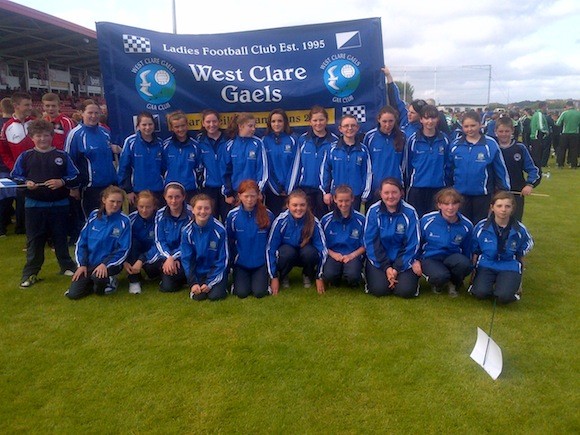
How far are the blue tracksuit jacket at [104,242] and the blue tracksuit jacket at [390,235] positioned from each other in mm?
2485

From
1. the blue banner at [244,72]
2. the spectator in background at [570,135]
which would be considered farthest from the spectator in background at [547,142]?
the blue banner at [244,72]

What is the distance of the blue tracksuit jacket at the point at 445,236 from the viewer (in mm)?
4590

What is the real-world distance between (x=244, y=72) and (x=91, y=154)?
1.98 m

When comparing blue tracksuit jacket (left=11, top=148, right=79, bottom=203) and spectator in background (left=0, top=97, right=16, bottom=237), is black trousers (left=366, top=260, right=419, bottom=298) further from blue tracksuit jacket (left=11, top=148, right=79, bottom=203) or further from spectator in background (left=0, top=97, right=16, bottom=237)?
spectator in background (left=0, top=97, right=16, bottom=237)

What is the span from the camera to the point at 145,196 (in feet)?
16.3

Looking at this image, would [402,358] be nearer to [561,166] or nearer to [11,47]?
[561,166]

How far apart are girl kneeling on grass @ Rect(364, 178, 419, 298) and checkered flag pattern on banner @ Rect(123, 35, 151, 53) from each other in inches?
124

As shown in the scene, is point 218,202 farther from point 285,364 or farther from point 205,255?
point 285,364

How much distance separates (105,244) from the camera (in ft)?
15.6

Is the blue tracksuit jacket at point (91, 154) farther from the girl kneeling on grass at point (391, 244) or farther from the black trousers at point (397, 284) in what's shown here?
the black trousers at point (397, 284)

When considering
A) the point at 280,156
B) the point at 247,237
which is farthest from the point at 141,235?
the point at 280,156

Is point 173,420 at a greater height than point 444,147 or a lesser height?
lesser

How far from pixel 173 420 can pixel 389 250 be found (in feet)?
9.06

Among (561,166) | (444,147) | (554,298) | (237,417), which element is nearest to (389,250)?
(444,147)
